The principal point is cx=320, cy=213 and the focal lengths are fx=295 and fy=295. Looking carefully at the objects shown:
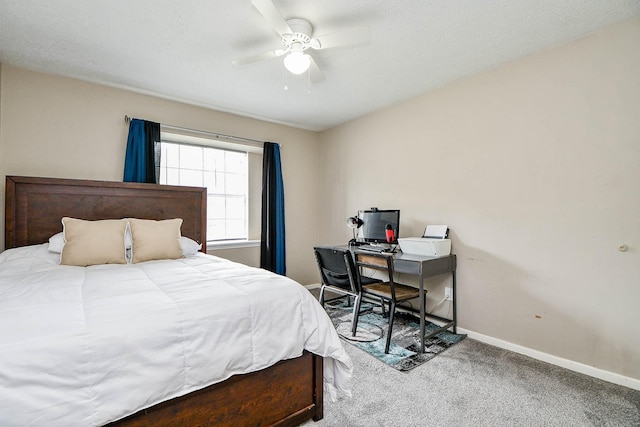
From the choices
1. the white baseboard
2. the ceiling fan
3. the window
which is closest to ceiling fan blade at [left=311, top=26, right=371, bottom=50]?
the ceiling fan

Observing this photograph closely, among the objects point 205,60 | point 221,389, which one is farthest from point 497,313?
point 205,60

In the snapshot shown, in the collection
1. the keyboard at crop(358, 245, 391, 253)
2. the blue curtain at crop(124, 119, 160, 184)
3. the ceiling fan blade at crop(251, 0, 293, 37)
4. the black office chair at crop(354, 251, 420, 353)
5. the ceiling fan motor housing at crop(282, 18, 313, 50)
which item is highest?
the ceiling fan motor housing at crop(282, 18, 313, 50)

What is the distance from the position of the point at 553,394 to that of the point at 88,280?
9.44 feet

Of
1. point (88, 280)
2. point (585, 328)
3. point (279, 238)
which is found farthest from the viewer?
point (279, 238)

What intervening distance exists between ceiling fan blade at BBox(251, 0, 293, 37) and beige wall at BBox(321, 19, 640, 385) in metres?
1.90

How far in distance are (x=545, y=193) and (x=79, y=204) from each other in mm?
3973

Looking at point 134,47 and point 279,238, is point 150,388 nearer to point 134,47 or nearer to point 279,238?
point 134,47

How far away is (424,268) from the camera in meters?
2.51

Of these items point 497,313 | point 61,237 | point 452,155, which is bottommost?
point 497,313

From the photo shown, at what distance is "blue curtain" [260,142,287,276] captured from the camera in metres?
3.87

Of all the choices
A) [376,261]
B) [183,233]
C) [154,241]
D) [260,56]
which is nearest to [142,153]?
[183,233]

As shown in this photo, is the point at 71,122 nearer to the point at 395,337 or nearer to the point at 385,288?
the point at 385,288

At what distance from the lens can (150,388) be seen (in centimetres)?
109

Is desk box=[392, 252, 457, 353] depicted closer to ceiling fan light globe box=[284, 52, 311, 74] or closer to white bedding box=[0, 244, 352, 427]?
white bedding box=[0, 244, 352, 427]
